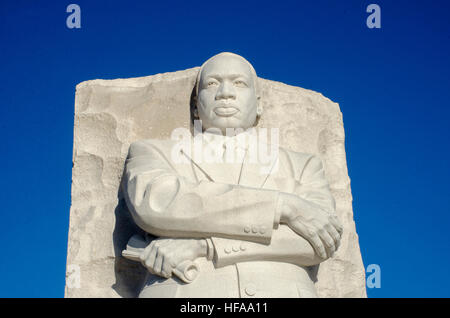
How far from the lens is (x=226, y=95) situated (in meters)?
5.50

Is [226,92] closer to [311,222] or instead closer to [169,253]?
[311,222]

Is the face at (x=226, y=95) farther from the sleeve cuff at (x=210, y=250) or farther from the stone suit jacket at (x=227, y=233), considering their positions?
the sleeve cuff at (x=210, y=250)

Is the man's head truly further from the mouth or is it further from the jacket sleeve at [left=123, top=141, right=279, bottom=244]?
the jacket sleeve at [left=123, top=141, right=279, bottom=244]

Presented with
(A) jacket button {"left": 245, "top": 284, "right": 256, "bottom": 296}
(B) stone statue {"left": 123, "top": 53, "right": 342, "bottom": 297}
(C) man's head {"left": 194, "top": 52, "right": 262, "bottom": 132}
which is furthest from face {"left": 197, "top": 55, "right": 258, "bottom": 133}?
(A) jacket button {"left": 245, "top": 284, "right": 256, "bottom": 296}

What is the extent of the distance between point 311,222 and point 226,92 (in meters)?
1.47

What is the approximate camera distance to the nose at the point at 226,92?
5.51 metres

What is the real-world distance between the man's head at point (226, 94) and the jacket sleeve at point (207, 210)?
105 cm

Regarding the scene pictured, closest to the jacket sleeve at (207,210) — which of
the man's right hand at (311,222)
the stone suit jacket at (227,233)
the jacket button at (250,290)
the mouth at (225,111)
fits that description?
the stone suit jacket at (227,233)

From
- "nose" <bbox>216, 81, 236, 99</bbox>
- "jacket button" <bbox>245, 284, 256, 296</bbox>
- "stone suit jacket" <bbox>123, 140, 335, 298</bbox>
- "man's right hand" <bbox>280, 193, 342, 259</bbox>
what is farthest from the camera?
"nose" <bbox>216, 81, 236, 99</bbox>

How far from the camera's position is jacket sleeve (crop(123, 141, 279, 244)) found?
4492 mm

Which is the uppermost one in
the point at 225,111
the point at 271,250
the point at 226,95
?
the point at 226,95

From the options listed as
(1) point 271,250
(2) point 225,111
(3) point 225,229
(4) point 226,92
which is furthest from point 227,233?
(4) point 226,92

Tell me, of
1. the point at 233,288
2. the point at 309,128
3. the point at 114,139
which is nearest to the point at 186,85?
the point at 114,139

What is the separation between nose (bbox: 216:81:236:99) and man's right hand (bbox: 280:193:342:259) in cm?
123
